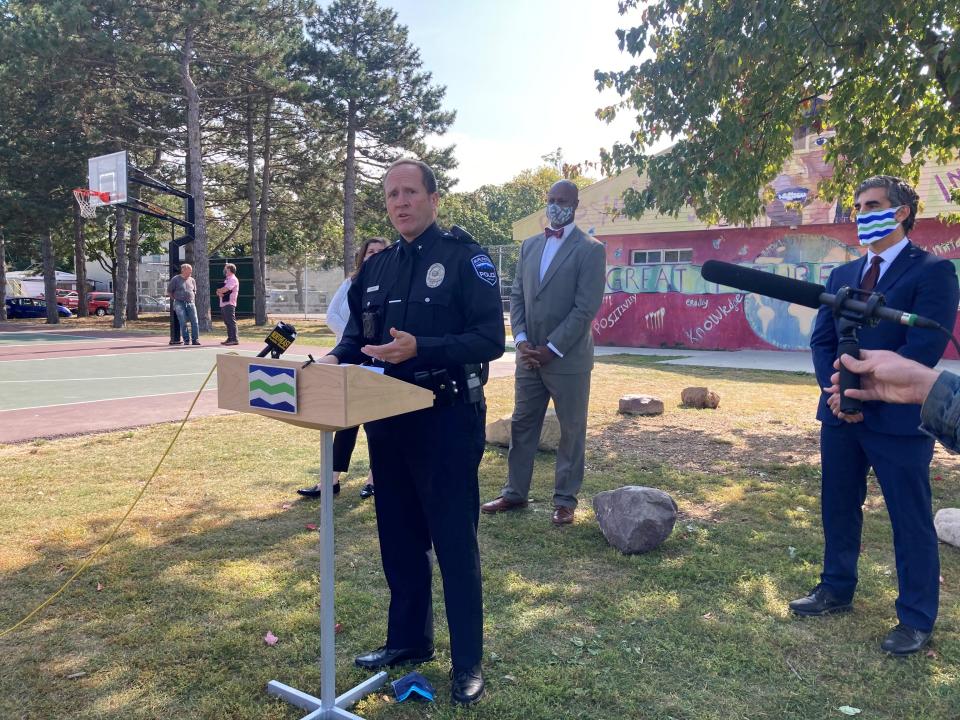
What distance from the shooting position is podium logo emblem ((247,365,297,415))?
8.05 feet

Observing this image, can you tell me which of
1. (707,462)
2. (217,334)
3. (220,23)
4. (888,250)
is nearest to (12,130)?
(220,23)

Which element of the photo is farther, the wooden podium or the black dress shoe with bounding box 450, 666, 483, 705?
the black dress shoe with bounding box 450, 666, 483, 705

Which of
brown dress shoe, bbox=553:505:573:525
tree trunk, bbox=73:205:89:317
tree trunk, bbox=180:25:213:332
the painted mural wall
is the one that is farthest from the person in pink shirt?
brown dress shoe, bbox=553:505:573:525

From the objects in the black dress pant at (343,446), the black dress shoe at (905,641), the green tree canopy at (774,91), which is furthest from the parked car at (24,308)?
the black dress shoe at (905,641)

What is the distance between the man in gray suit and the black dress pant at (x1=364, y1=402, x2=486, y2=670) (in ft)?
6.90

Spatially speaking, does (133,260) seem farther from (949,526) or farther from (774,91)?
(949,526)

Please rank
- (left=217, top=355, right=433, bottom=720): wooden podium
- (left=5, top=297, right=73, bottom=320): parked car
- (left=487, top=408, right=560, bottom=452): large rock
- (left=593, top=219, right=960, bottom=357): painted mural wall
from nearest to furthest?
(left=217, top=355, right=433, bottom=720): wooden podium
(left=487, top=408, right=560, bottom=452): large rock
(left=593, top=219, right=960, bottom=357): painted mural wall
(left=5, top=297, right=73, bottom=320): parked car

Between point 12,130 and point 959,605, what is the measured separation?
31.3 m

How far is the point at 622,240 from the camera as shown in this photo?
22.3m

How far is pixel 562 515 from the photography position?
514 cm

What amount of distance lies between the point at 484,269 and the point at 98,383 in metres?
10.9

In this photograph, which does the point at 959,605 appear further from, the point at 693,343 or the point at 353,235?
the point at 353,235

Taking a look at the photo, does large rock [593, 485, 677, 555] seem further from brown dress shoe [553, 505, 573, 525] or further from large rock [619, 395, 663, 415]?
large rock [619, 395, 663, 415]

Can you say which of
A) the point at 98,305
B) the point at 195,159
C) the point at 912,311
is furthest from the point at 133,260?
the point at 912,311
